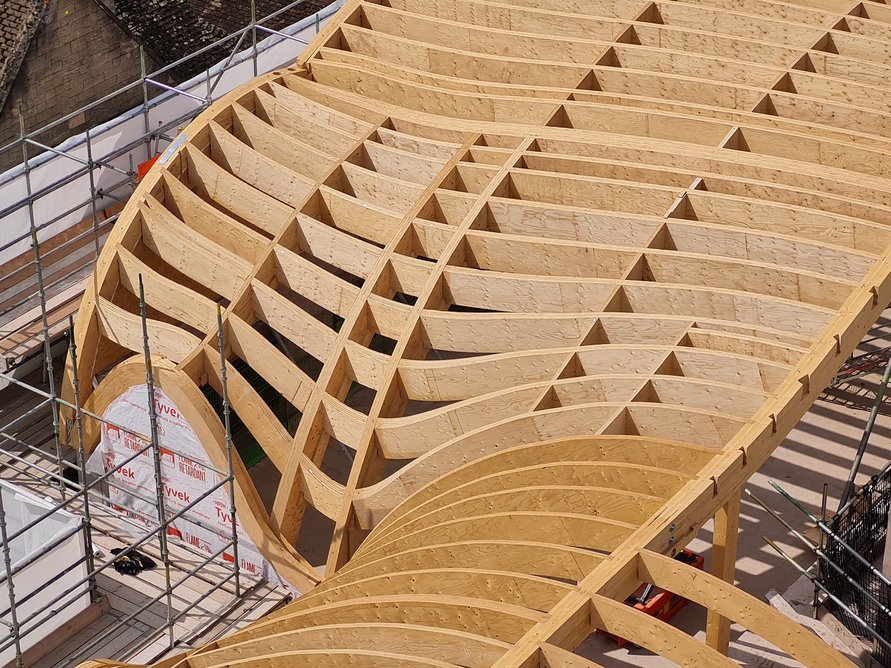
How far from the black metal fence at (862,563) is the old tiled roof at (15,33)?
1996cm

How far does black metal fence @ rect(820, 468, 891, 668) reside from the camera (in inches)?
635

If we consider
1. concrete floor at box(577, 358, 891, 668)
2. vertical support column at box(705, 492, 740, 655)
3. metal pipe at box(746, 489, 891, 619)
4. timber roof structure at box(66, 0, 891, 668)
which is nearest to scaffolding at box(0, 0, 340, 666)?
timber roof structure at box(66, 0, 891, 668)

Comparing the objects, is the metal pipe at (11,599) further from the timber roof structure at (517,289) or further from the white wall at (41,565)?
the timber roof structure at (517,289)

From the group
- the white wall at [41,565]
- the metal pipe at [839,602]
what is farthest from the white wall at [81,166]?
the metal pipe at [839,602]

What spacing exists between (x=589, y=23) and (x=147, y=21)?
16.6m

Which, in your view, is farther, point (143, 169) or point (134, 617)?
point (143, 169)

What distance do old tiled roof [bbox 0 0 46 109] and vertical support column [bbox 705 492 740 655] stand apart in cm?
2092

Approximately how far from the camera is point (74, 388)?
63.5 feet

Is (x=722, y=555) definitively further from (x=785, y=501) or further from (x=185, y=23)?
(x=185, y=23)

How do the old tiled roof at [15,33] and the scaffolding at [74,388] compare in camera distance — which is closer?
the scaffolding at [74,388]

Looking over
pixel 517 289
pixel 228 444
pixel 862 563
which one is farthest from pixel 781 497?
pixel 228 444

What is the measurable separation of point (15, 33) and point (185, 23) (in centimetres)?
545

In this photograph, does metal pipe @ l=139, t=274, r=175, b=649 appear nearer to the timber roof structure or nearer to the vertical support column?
the timber roof structure

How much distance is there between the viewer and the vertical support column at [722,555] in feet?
46.3
